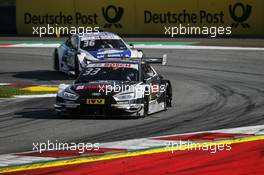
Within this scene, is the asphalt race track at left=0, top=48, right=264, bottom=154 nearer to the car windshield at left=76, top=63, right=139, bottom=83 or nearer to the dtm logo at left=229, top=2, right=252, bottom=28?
the car windshield at left=76, top=63, right=139, bottom=83

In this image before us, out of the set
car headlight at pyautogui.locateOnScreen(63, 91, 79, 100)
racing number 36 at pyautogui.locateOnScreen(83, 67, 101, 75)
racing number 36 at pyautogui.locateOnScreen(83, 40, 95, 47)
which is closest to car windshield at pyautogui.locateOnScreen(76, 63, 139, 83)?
racing number 36 at pyautogui.locateOnScreen(83, 67, 101, 75)

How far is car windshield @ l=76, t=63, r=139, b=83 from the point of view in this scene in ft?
53.3

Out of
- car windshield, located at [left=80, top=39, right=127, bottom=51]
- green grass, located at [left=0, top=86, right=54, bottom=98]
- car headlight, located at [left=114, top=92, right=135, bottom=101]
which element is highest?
car windshield, located at [left=80, top=39, right=127, bottom=51]

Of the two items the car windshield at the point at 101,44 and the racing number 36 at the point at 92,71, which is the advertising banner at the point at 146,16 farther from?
the racing number 36 at the point at 92,71

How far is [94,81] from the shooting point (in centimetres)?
1606

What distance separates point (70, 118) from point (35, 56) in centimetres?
1637

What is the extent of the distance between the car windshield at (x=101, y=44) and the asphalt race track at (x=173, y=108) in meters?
1.29

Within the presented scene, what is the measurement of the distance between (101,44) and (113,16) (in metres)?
17.3

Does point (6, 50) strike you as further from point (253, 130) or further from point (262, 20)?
point (253, 130)

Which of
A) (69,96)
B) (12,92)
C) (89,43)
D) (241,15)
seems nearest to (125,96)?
(69,96)

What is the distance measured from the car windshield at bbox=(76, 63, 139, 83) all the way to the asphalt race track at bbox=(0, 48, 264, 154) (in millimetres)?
982

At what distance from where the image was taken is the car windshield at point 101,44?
922 inches

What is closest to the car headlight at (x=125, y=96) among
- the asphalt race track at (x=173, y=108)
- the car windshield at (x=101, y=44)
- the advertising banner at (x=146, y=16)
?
the asphalt race track at (x=173, y=108)

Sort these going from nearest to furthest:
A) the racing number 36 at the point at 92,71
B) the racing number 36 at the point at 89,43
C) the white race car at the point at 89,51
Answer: the racing number 36 at the point at 92,71 < the white race car at the point at 89,51 < the racing number 36 at the point at 89,43
